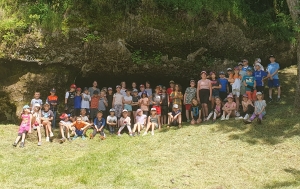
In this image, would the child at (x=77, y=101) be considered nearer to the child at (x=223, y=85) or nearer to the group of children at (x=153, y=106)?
the group of children at (x=153, y=106)

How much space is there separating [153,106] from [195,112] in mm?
1693

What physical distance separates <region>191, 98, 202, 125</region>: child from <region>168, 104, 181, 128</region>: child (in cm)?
57

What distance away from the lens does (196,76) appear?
15297 mm

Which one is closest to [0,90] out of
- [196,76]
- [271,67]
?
[196,76]

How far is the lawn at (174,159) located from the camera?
25.4 feet

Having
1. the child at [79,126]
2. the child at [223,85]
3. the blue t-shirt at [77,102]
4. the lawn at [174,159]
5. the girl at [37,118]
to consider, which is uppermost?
the child at [223,85]

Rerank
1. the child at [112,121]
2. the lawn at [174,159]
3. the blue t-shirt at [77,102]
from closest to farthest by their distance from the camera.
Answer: the lawn at [174,159], the child at [112,121], the blue t-shirt at [77,102]

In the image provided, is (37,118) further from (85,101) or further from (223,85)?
(223,85)

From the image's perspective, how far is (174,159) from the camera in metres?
9.28

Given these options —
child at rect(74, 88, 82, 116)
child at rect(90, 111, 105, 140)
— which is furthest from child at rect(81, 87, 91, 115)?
child at rect(90, 111, 105, 140)

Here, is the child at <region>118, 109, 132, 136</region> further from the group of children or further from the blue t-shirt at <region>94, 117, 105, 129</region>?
the blue t-shirt at <region>94, 117, 105, 129</region>

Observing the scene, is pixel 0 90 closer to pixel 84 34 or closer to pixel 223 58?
pixel 84 34

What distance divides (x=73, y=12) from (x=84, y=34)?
110cm

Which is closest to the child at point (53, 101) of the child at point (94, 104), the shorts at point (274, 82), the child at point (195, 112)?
the child at point (94, 104)
